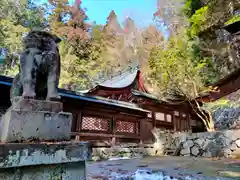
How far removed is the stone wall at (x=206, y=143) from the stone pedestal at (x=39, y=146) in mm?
7768

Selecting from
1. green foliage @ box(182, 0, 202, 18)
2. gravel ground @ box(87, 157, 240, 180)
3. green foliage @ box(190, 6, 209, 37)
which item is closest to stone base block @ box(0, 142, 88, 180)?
gravel ground @ box(87, 157, 240, 180)

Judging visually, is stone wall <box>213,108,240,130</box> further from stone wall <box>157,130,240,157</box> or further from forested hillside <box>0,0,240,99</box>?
stone wall <box>157,130,240,157</box>

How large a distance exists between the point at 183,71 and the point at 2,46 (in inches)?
607

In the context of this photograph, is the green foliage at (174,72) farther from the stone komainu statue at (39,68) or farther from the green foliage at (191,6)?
the green foliage at (191,6)

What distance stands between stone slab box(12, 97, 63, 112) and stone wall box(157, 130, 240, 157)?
7938mm

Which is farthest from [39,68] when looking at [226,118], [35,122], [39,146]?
[226,118]

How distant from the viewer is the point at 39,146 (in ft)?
5.08

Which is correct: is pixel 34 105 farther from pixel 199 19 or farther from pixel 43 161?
pixel 199 19

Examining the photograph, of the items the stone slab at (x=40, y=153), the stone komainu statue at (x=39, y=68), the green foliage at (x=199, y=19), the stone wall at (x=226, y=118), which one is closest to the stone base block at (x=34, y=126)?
the stone slab at (x=40, y=153)

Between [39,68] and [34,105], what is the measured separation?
51 centimetres

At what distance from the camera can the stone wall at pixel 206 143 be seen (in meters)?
7.48

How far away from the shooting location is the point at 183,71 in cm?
847

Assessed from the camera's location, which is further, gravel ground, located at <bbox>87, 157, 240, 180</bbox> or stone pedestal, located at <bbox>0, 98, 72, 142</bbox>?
gravel ground, located at <bbox>87, 157, 240, 180</bbox>

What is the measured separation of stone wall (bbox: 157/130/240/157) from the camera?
7480mm
